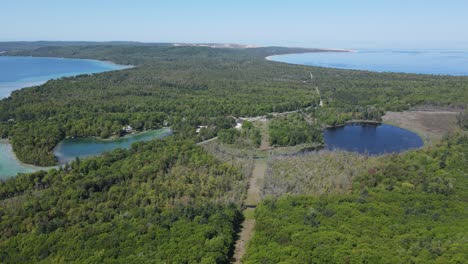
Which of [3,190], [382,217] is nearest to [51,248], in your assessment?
[3,190]

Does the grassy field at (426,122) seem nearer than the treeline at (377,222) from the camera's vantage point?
No

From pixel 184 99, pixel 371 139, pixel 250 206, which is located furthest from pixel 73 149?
pixel 371 139

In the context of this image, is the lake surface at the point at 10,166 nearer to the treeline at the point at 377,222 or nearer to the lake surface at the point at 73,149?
the lake surface at the point at 73,149

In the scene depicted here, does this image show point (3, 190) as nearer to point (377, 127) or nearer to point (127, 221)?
point (127, 221)

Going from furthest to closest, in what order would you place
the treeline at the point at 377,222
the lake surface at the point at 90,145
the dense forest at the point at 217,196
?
1. the lake surface at the point at 90,145
2. the dense forest at the point at 217,196
3. the treeline at the point at 377,222

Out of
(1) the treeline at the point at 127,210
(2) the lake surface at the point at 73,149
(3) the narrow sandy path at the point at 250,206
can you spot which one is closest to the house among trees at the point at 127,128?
(2) the lake surface at the point at 73,149

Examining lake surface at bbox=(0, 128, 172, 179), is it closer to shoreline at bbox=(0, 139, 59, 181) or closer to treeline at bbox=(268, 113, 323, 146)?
shoreline at bbox=(0, 139, 59, 181)

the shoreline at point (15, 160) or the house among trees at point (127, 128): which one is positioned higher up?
the house among trees at point (127, 128)
